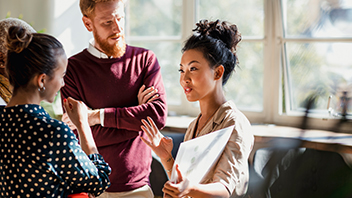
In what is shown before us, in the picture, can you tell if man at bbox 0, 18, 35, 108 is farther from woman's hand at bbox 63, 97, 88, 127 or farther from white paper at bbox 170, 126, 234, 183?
white paper at bbox 170, 126, 234, 183

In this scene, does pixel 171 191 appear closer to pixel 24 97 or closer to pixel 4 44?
pixel 24 97

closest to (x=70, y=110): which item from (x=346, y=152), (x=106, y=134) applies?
(x=106, y=134)

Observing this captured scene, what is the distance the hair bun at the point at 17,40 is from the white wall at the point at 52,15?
7.42 feet

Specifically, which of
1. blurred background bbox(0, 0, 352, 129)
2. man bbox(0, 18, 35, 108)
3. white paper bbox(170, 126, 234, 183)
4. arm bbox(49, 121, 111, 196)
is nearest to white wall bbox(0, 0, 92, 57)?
blurred background bbox(0, 0, 352, 129)

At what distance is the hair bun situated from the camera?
3.19 feet

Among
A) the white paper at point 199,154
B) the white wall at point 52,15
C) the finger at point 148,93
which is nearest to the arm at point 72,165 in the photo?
the white paper at point 199,154

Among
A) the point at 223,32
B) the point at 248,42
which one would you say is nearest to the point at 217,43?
Answer: the point at 223,32

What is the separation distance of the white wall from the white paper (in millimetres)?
2513

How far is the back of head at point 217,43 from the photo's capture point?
4.35 feet

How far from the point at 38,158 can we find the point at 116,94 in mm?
741

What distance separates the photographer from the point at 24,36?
98cm

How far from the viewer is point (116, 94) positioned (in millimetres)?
1651

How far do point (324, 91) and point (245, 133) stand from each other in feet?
2.78

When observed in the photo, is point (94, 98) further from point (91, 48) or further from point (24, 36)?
point (24, 36)
